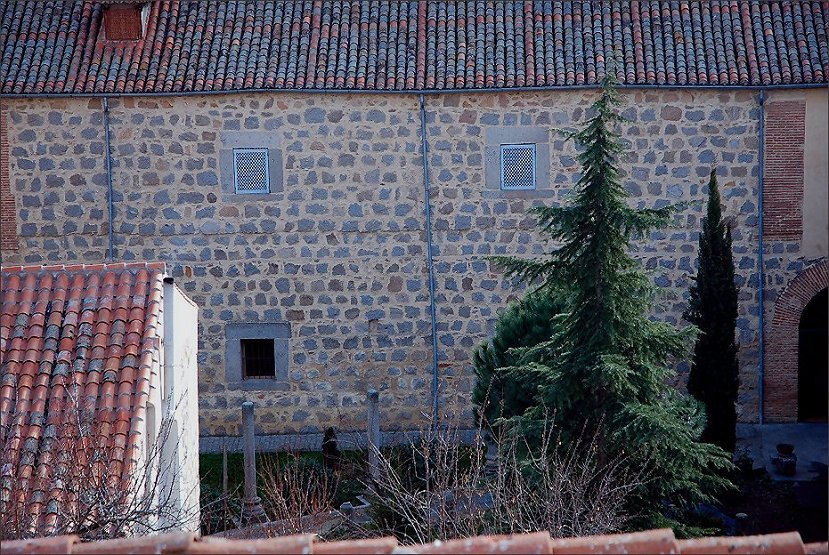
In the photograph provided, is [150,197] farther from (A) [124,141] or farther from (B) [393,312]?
(B) [393,312]

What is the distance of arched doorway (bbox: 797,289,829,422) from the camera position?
16.4 metres

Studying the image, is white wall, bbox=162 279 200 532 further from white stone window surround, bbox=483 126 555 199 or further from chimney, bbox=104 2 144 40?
chimney, bbox=104 2 144 40

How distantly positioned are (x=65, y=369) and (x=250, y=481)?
4.46m

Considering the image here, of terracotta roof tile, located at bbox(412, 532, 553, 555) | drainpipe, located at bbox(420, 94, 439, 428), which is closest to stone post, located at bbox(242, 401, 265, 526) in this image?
drainpipe, located at bbox(420, 94, 439, 428)

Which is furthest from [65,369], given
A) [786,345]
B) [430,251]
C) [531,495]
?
[786,345]

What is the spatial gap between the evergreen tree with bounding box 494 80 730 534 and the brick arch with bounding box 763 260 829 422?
5.66 m

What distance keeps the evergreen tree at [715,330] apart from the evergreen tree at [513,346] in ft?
8.51

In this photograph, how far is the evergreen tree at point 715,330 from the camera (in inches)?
588

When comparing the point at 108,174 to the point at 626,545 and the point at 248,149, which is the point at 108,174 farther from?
the point at 626,545

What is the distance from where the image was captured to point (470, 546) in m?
4.73

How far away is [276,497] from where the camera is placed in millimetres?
Answer: 10703

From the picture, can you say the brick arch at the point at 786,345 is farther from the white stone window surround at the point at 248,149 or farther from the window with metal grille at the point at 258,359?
the white stone window surround at the point at 248,149

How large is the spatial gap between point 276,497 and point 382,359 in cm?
577

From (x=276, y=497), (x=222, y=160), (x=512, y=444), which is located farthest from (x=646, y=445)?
(x=222, y=160)
